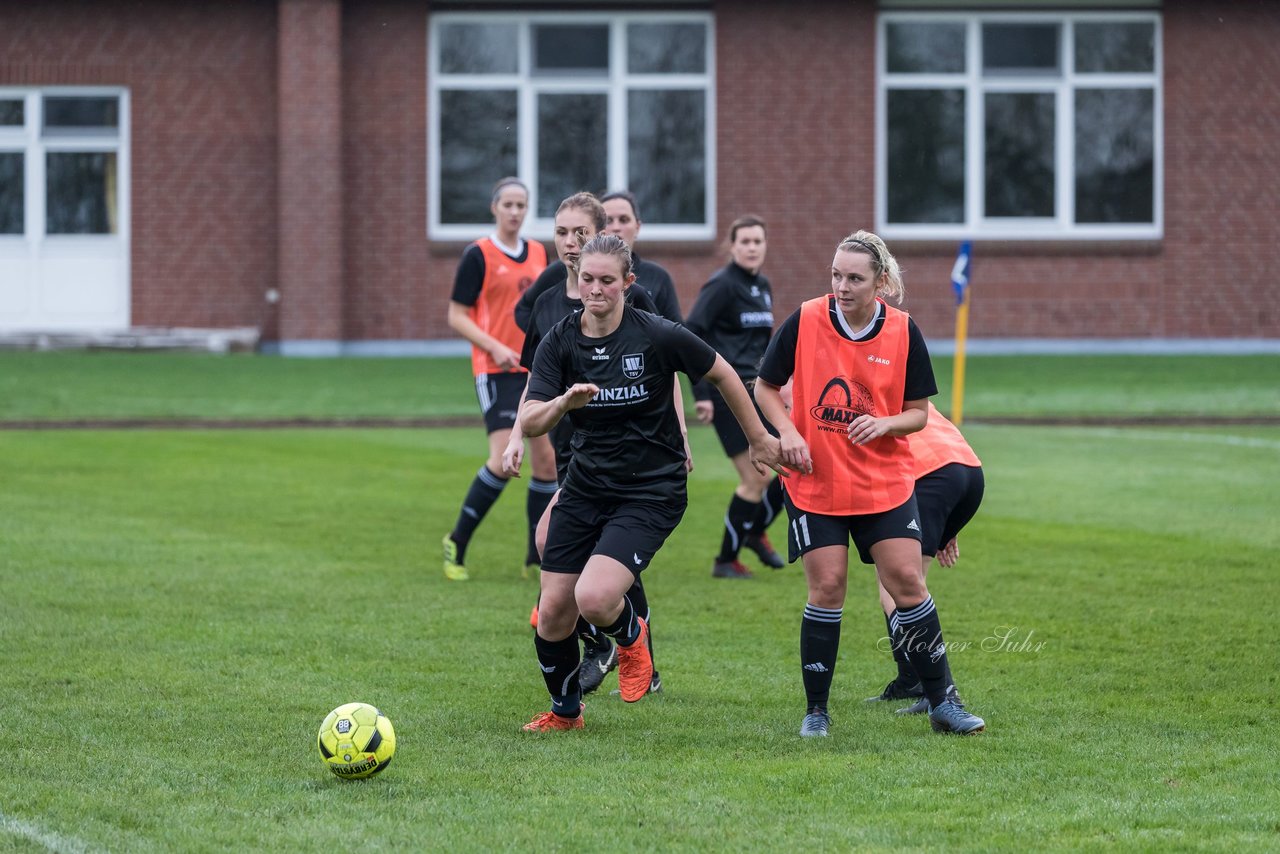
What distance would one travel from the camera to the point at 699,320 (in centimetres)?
973

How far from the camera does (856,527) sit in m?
A: 6.01

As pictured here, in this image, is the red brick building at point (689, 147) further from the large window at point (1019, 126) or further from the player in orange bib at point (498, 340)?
the player in orange bib at point (498, 340)

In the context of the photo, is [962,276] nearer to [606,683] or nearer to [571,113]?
[571,113]

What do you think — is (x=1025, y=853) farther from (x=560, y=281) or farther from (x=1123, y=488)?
(x=1123, y=488)

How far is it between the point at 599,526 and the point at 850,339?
3.68 ft

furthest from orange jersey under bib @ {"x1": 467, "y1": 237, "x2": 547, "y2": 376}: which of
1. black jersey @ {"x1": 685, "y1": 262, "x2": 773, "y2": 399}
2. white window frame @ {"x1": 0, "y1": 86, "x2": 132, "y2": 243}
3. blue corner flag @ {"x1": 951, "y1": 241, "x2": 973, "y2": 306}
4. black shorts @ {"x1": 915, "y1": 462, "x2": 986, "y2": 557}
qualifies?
white window frame @ {"x1": 0, "y1": 86, "x2": 132, "y2": 243}

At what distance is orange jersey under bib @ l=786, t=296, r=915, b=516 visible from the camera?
5.96 metres

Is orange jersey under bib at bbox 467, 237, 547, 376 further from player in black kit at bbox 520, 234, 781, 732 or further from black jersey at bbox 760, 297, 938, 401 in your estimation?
black jersey at bbox 760, 297, 938, 401

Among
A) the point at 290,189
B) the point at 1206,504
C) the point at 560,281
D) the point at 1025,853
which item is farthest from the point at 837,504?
the point at 290,189

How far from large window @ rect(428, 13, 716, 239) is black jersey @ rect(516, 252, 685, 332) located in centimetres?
1730

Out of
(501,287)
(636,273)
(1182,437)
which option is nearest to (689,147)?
(1182,437)

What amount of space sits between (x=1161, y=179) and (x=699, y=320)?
17.5 metres

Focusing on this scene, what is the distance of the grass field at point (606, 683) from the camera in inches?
193

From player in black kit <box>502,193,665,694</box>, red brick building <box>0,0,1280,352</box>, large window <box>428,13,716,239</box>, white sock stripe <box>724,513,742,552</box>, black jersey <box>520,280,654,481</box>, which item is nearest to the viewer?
player in black kit <box>502,193,665,694</box>
